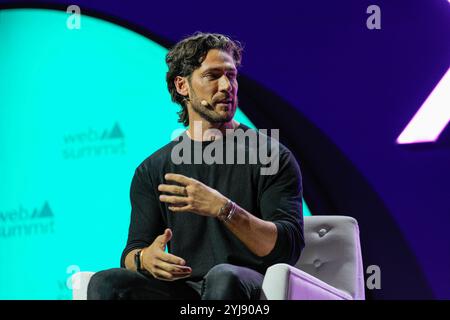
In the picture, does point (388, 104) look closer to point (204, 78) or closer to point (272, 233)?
point (204, 78)

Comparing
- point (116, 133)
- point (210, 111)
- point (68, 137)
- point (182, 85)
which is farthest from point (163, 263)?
point (68, 137)

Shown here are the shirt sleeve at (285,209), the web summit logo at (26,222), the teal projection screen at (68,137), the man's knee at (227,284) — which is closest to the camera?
the man's knee at (227,284)

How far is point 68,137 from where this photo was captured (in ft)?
13.9

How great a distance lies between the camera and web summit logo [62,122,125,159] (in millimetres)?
4086

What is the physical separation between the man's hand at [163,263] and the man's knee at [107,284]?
0.08 meters

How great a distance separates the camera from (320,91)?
360cm

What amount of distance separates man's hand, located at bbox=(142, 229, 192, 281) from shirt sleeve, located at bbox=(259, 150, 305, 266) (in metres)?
0.28

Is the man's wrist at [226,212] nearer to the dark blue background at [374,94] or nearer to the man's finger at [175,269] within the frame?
the man's finger at [175,269]

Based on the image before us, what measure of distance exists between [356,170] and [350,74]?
46cm

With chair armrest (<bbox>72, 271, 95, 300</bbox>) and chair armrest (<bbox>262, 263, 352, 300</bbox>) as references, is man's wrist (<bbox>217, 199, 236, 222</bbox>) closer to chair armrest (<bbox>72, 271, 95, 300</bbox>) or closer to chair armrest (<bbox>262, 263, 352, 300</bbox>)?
chair armrest (<bbox>262, 263, 352, 300</bbox>)

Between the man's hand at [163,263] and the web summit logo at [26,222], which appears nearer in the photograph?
the man's hand at [163,263]

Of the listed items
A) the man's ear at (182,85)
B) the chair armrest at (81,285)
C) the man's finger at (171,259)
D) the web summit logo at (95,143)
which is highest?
the man's ear at (182,85)

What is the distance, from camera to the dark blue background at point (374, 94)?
3.33 metres

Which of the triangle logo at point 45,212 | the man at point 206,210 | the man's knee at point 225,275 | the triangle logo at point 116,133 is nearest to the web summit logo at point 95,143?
the triangle logo at point 116,133
